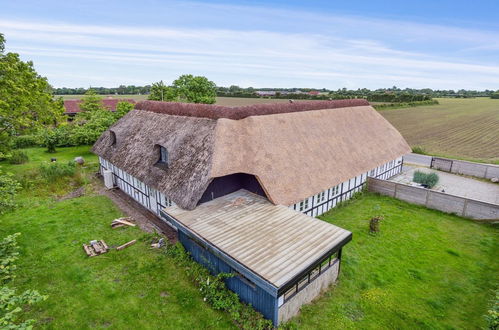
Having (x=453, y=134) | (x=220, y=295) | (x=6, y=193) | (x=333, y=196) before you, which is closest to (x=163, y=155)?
(x=6, y=193)

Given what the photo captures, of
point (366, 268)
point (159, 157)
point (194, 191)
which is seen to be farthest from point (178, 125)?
point (366, 268)

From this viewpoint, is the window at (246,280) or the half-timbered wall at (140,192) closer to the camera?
the window at (246,280)

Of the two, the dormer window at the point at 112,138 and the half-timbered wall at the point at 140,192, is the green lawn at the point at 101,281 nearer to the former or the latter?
the half-timbered wall at the point at 140,192

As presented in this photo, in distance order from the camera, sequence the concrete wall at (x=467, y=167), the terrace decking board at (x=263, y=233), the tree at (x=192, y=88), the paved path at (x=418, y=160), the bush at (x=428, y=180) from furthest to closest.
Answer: the tree at (x=192, y=88) < the paved path at (x=418, y=160) < the concrete wall at (x=467, y=167) < the bush at (x=428, y=180) < the terrace decking board at (x=263, y=233)

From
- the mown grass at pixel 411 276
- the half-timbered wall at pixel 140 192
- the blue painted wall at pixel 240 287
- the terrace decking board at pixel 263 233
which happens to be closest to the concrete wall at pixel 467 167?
the mown grass at pixel 411 276

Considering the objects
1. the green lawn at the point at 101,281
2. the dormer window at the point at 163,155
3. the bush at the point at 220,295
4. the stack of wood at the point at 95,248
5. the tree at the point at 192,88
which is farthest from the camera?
the tree at the point at 192,88

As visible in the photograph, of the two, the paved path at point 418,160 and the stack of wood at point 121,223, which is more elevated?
the paved path at point 418,160

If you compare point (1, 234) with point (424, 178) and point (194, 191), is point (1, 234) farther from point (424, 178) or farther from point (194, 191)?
point (424, 178)

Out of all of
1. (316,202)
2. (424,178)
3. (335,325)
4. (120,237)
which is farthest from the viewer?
(424,178)

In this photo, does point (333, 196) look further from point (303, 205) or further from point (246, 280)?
point (246, 280)
